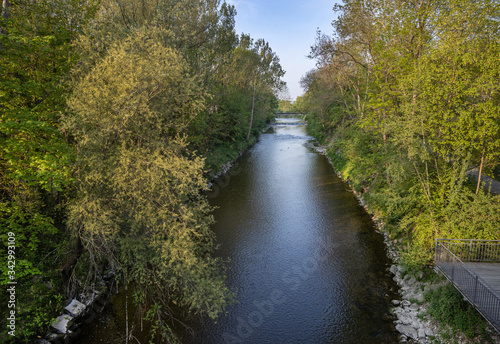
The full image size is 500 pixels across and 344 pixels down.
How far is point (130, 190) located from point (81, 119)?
319cm

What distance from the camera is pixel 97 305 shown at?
12.6 m

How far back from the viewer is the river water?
11.4 meters

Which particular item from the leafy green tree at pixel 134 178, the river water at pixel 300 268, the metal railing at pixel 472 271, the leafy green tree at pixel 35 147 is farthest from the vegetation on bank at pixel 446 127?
the leafy green tree at pixel 35 147

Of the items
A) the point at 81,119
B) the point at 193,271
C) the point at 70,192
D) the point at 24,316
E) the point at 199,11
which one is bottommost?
the point at 24,316

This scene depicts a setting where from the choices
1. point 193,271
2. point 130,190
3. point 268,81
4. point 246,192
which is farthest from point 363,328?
point 268,81

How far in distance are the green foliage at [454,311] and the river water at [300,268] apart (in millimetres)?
1758

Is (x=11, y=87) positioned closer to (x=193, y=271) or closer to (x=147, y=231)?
(x=147, y=231)

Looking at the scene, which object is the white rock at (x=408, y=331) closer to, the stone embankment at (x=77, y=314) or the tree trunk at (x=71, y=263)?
the stone embankment at (x=77, y=314)

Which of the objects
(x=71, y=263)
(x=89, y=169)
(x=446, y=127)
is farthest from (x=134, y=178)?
(x=446, y=127)

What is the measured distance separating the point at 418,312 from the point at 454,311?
149 centimetres

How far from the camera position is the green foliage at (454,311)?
973 centimetres

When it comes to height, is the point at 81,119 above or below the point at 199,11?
below

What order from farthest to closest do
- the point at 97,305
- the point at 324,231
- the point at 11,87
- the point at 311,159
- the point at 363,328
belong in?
1. the point at 311,159
2. the point at 324,231
3. the point at 97,305
4. the point at 363,328
5. the point at 11,87

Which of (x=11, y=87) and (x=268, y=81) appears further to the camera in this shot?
(x=268, y=81)
